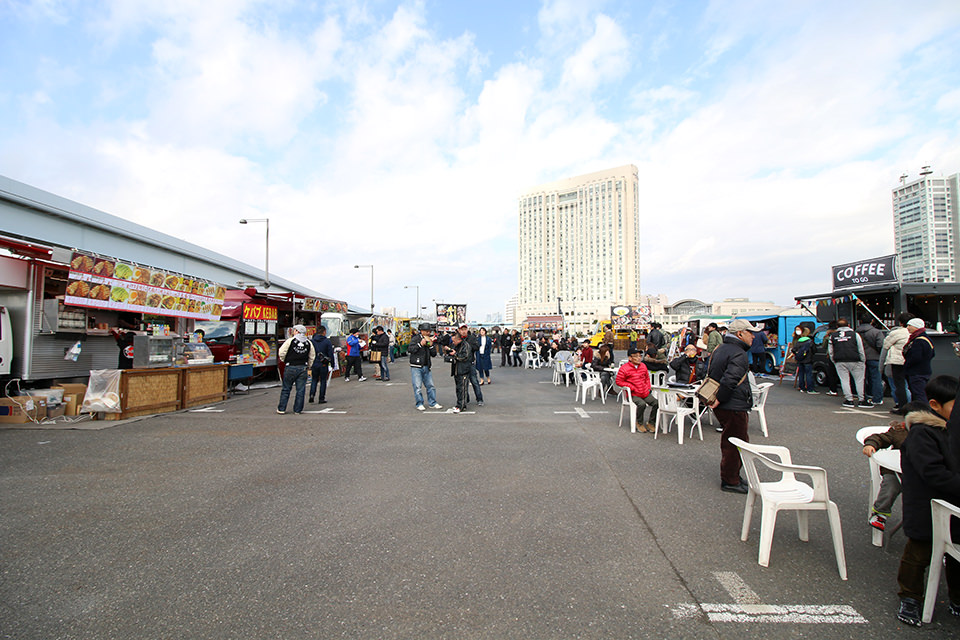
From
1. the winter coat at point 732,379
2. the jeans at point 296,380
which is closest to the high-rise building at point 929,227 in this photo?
the winter coat at point 732,379

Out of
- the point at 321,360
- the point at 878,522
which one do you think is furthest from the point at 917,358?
the point at 321,360

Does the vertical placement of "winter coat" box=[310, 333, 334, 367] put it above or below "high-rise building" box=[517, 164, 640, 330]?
below

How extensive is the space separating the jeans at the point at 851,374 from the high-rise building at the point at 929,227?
914 inches

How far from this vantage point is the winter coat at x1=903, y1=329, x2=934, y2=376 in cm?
748

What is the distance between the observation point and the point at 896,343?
8.24 metres

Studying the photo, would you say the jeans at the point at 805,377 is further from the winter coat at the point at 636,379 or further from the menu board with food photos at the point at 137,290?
the menu board with food photos at the point at 137,290

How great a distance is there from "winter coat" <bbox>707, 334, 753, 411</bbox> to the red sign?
13.4 meters

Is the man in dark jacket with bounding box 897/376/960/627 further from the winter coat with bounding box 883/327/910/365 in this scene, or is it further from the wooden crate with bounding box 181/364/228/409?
the wooden crate with bounding box 181/364/228/409

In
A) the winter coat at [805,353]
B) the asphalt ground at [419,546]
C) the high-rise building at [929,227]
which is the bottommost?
the asphalt ground at [419,546]

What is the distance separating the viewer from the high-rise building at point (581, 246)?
13750 centimetres

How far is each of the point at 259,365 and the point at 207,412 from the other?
4727 mm

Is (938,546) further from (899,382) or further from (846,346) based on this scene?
(846,346)

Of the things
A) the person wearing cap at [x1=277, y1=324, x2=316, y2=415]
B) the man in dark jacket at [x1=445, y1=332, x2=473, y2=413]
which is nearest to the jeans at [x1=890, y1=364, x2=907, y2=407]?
the man in dark jacket at [x1=445, y1=332, x2=473, y2=413]

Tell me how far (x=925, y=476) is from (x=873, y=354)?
8.70m
